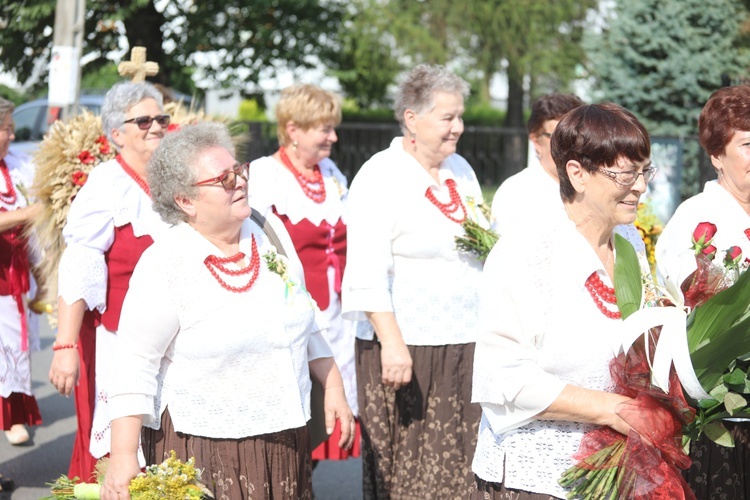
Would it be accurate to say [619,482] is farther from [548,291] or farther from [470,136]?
[470,136]

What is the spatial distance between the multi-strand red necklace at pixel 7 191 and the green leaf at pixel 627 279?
4375 mm

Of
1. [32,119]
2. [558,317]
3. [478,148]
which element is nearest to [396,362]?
[558,317]

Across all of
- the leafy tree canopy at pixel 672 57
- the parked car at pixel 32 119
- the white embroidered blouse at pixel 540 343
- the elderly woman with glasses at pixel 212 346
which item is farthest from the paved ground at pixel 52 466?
the leafy tree canopy at pixel 672 57

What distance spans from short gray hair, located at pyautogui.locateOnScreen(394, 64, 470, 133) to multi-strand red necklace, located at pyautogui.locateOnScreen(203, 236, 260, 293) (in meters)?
1.88

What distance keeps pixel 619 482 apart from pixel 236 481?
1.30 meters

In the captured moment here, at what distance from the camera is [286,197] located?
6.20 meters

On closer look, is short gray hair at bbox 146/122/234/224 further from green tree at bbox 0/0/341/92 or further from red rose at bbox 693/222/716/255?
green tree at bbox 0/0/341/92

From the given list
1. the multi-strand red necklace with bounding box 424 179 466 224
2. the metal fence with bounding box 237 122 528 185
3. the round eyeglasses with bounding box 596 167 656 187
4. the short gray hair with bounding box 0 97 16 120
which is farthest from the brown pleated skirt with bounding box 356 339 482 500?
the metal fence with bounding box 237 122 528 185

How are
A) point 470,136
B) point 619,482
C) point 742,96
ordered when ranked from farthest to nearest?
point 470,136, point 742,96, point 619,482

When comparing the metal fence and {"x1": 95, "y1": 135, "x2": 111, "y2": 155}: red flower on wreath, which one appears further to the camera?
the metal fence

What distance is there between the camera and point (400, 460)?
17.4 ft

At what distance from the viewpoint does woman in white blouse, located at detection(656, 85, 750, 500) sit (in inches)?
160

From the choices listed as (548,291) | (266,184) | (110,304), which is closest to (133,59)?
(266,184)

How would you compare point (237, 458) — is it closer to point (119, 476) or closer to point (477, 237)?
point (119, 476)
